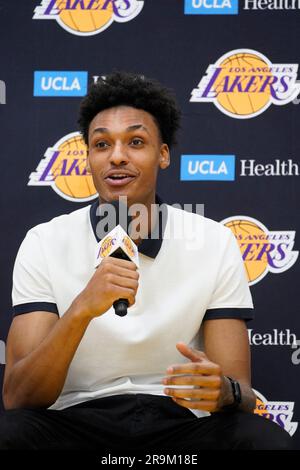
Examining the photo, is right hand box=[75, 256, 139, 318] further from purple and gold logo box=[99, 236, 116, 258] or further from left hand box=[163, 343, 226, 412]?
left hand box=[163, 343, 226, 412]

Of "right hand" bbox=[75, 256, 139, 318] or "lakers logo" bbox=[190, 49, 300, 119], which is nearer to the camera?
"right hand" bbox=[75, 256, 139, 318]

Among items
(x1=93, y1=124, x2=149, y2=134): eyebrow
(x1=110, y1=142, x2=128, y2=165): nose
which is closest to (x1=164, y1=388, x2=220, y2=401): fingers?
(x1=110, y1=142, x2=128, y2=165): nose

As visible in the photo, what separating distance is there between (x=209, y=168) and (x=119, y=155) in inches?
33.2

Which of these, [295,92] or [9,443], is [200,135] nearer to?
[295,92]

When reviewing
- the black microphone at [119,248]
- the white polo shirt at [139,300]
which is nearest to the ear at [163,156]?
the white polo shirt at [139,300]

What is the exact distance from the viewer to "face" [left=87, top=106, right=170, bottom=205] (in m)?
1.93

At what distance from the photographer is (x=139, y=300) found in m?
1.87

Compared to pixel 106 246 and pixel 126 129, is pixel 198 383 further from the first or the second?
pixel 126 129

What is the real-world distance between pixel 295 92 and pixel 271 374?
1139mm

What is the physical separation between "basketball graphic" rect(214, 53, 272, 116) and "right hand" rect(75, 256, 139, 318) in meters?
1.44

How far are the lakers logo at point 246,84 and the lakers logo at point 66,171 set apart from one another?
52 centimetres

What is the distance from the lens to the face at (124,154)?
1.93 meters

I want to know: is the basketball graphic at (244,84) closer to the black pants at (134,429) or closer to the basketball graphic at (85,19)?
the basketball graphic at (85,19)
